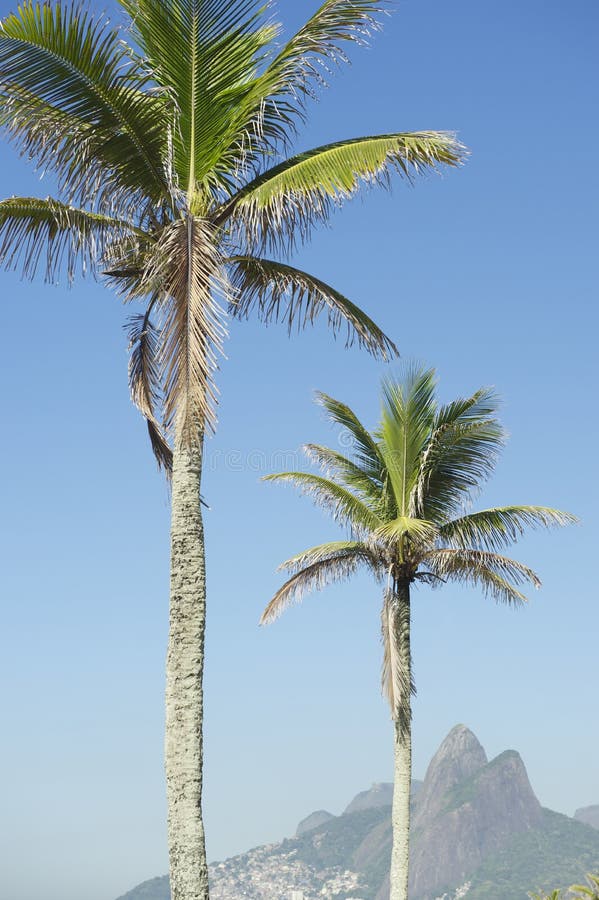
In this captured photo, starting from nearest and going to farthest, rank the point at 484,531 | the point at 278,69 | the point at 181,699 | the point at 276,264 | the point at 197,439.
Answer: the point at 181,699
the point at 197,439
the point at 278,69
the point at 276,264
the point at 484,531

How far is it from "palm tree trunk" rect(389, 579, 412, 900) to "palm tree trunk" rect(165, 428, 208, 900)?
10746 mm

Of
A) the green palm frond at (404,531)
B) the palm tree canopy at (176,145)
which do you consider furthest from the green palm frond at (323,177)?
the green palm frond at (404,531)

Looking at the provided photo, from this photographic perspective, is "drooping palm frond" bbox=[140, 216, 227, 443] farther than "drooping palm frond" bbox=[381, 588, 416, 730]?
No

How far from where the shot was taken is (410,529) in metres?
18.7

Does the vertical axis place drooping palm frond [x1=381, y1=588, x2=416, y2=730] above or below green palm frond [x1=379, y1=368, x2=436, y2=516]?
below

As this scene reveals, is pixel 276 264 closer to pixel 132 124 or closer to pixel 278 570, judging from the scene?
pixel 132 124

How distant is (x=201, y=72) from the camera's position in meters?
10.4

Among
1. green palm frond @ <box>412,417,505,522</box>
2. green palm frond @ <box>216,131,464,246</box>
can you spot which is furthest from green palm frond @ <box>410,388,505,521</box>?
green palm frond @ <box>216,131,464,246</box>

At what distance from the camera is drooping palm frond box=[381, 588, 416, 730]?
19.5 metres

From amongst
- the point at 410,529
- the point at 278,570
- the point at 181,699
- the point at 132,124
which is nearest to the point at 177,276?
the point at 132,124

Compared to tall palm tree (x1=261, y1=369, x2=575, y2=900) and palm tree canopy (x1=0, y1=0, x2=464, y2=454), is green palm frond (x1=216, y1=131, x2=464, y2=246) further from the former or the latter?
tall palm tree (x1=261, y1=369, x2=575, y2=900)

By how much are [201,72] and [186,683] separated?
5.75 meters

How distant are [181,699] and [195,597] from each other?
2.92 ft

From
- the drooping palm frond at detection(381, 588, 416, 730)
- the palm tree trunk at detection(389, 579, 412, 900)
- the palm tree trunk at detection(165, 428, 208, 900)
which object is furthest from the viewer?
the palm tree trunk at detection(389, 579, 412, 900)
